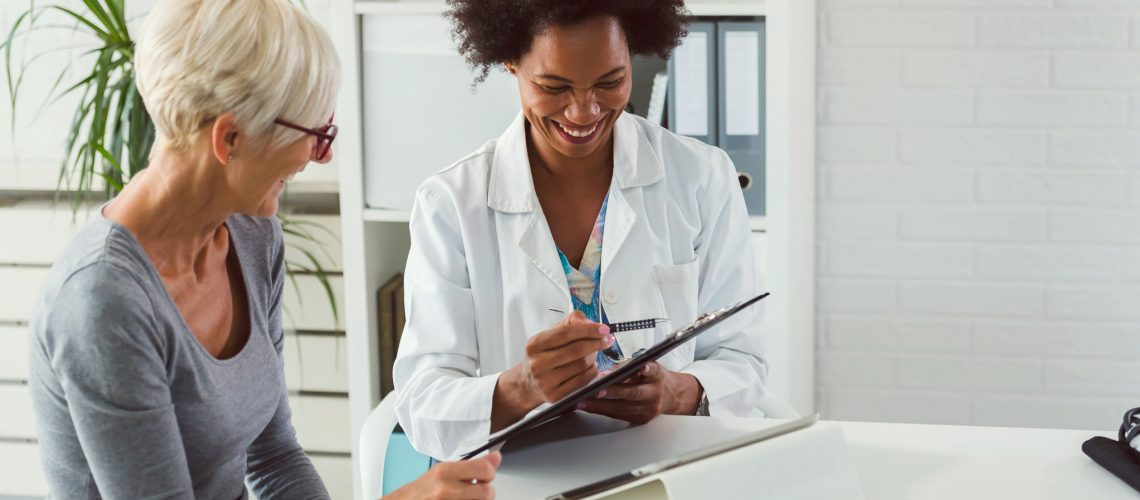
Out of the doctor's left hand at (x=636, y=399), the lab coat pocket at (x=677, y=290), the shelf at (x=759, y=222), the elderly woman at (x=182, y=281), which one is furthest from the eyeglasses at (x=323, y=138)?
the shelf at (x=759, y=222)

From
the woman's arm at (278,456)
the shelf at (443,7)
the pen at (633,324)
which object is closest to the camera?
the woman's arm at (278,456)

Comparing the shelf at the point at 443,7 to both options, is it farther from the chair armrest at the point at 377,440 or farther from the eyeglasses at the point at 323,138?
the eyeglasses at the point at 323,138

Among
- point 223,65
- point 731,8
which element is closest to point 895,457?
point 223,65

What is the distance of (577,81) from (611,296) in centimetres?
33

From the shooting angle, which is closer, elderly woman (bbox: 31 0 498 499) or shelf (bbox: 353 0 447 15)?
elderly woman (bbox: 31 0 498 499)

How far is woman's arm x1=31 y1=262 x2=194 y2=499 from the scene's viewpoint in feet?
3.34

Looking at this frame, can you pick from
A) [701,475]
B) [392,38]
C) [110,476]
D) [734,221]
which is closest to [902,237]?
[734,221]

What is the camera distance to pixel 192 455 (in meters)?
1.18

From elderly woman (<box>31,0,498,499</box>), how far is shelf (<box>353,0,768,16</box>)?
101 cm

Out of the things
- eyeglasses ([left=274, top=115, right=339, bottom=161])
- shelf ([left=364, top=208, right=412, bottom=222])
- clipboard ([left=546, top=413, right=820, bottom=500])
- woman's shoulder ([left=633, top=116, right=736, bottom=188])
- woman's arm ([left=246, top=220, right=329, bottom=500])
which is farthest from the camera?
shelf ([left=364, top=208, right=412, bottom=222])

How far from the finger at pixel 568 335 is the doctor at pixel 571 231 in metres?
0.23

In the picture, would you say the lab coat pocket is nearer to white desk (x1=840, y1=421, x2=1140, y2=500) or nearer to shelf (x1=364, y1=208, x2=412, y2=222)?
white desk (x1=840, y1=421, x2=1140, y2=500)

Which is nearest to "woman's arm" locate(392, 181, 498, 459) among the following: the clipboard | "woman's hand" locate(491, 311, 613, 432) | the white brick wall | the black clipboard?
"woman's hand" locate(491, 311, 613, 432)

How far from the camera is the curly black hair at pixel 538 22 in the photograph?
153cm
